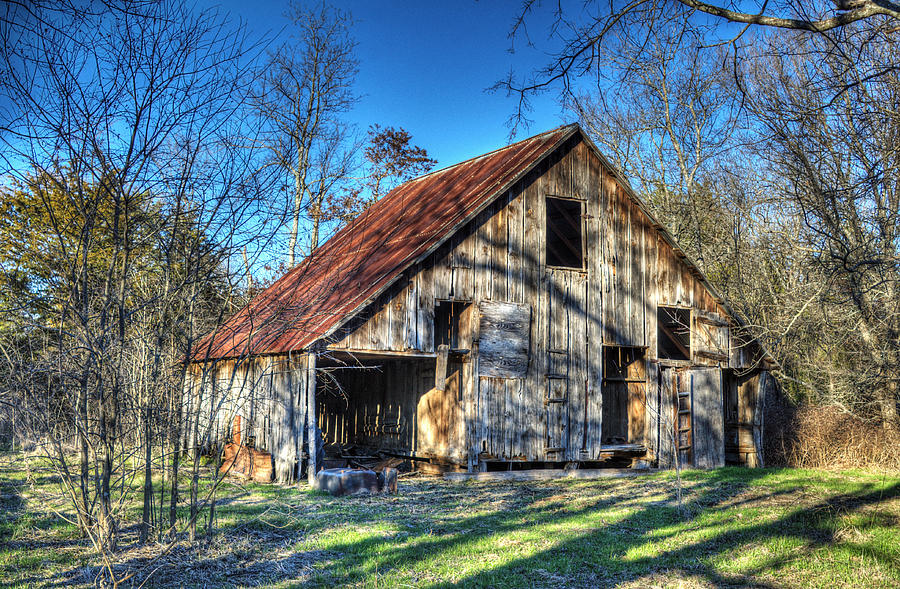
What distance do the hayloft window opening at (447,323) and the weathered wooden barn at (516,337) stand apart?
0.05m

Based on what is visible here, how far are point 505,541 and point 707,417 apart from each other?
9969mm

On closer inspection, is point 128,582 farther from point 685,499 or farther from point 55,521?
point 685,499

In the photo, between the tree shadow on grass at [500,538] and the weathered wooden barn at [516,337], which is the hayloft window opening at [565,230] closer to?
the weathered wooden barn at [516,337]

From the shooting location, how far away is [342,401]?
19.5m

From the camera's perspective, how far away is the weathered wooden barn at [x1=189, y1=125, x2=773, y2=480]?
13586 mm

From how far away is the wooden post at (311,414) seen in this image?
12.7m

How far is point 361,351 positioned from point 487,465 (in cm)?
380

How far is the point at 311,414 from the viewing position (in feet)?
42.3

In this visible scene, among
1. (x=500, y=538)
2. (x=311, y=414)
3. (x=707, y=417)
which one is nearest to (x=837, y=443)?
(x=707, y=417)

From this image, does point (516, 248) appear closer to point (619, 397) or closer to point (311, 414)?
point (311, 414)

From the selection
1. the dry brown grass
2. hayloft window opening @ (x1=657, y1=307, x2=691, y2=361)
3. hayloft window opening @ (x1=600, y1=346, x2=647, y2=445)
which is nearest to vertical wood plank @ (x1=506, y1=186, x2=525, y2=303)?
hayloft window opening @ (x1=657, y1=307, x2=691, y2=361)

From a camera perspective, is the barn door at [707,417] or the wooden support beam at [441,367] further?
the barn door at [707,417]

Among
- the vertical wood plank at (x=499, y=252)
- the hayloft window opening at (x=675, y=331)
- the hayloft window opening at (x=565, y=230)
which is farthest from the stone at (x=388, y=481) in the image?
the hayloft window opening at (x=675, y=331)

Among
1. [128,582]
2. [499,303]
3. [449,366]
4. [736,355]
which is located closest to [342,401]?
[449,366]
